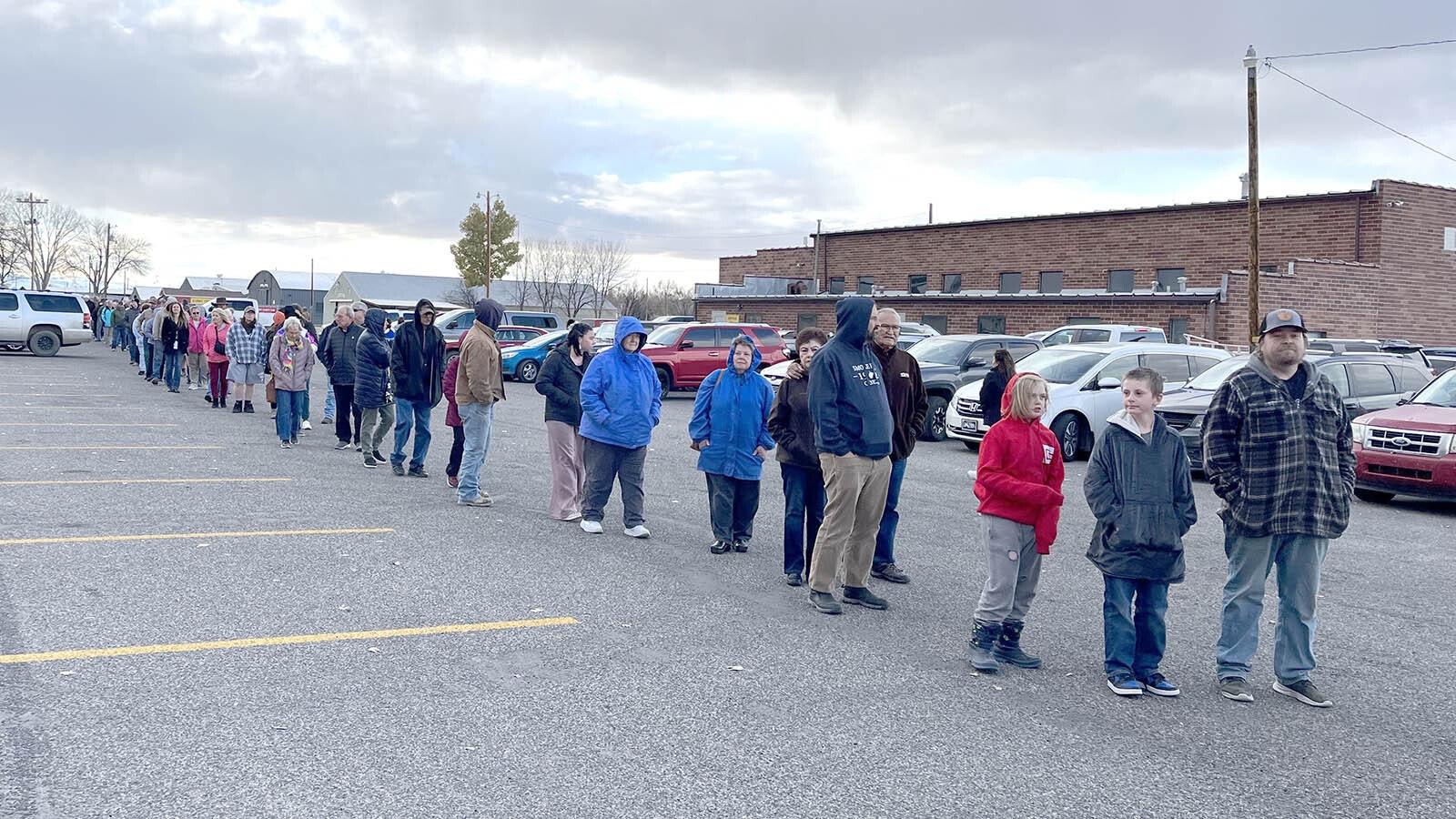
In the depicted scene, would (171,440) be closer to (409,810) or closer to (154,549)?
(154,549)

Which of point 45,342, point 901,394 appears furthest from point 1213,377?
point 45,342

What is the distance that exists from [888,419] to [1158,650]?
2032 millimetres

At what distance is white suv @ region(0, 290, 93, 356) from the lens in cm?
3306

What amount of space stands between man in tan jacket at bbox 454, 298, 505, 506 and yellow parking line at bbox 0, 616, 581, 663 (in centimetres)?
401

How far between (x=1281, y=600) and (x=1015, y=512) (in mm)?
1369

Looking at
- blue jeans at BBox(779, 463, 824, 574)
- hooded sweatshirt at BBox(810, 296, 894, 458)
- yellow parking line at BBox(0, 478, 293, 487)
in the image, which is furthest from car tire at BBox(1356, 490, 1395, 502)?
yellow parking line at BBox(0, 478, 293, 487)

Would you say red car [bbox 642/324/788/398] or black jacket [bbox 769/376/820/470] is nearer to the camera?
black jacket [bbox 769/376/820/470]

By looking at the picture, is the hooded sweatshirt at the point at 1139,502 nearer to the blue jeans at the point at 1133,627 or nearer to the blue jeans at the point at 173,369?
the blue jeans at the point at 1133,627

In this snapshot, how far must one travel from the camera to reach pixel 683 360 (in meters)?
26.2

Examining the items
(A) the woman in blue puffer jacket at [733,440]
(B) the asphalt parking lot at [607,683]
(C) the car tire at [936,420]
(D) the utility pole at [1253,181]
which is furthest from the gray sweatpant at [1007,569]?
(D) the utility pole at [1253,181]

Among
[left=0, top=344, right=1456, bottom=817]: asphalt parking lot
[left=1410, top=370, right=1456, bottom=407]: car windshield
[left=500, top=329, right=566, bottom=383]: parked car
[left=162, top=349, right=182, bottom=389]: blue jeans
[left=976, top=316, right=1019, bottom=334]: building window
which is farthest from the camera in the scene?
[left=976, top=316, right=1019, bottom=334]: building window

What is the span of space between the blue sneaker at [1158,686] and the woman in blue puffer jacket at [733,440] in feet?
11.5

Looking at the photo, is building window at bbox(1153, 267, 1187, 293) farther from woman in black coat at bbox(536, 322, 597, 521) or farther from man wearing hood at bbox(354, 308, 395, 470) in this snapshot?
woman in black coat at bbox(536, 322, 597, 521)

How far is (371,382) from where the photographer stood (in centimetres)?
1284
